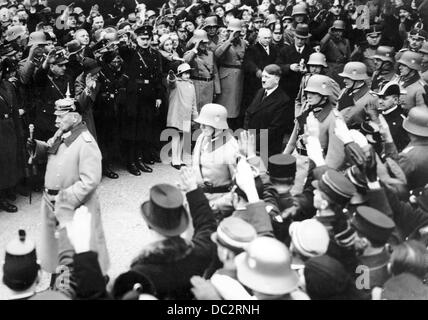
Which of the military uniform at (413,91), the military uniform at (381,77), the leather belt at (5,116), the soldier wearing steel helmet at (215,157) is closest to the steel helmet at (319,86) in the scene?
the soldier wearing steel helmet at (215,157)

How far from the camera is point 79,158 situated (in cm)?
534

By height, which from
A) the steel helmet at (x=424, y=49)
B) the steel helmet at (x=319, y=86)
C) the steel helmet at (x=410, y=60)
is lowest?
the steel helmet at (x=424, y=49)

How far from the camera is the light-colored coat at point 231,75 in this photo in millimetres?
9984

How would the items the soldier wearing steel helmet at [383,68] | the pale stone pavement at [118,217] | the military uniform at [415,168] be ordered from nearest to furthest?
the military uniform at [415,168] < the pale stone pavement at [118,217] < the soldier wearing steel helmet at [383,68]

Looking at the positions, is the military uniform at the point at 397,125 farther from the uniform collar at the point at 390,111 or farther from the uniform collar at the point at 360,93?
the uniform collar at the point at 360,93

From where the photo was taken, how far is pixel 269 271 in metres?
3.40

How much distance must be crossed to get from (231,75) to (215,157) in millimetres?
4764

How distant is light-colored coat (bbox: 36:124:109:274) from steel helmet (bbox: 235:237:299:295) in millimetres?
2124

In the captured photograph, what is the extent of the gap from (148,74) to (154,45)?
0.59m

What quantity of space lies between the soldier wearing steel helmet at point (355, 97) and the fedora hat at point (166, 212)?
3529 mm

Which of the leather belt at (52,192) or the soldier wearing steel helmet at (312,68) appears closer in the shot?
the leather belt at (52,192)

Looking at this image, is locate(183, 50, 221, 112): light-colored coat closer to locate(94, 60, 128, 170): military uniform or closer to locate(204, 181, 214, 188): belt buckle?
locate(94, 60, 128, 170): military uniform

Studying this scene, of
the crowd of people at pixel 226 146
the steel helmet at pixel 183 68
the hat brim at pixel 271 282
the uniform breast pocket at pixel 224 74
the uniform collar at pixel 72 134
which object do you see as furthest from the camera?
the uniform breast pocket at pixel 224 74
